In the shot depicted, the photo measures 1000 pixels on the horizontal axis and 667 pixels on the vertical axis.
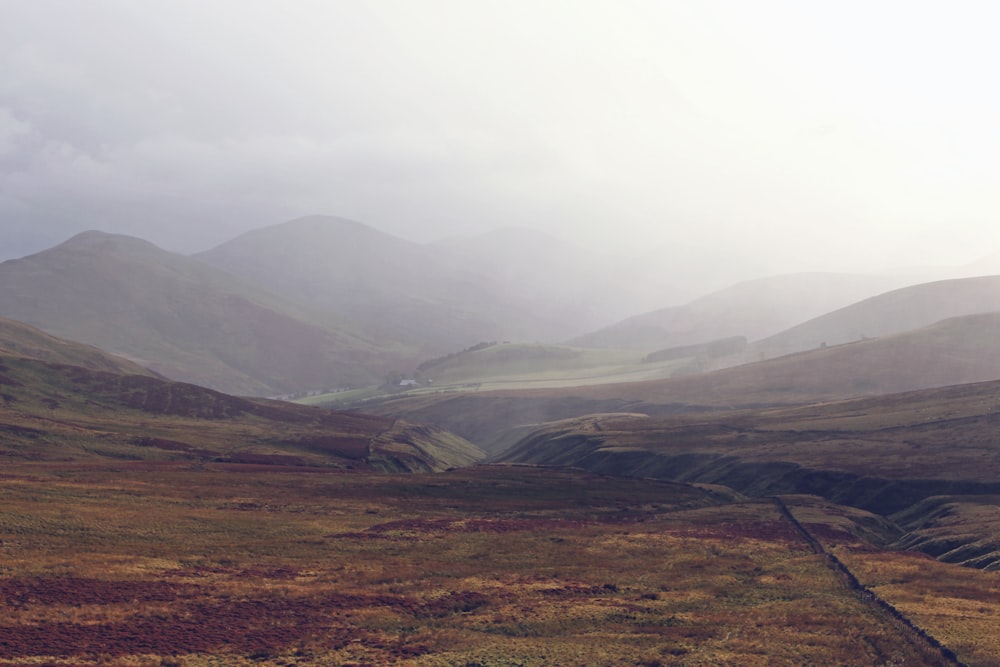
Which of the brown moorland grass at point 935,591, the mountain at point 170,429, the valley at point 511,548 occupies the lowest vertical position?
the brown moorland grass at point 935,591

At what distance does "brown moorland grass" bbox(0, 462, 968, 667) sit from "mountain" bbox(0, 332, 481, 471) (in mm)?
24102

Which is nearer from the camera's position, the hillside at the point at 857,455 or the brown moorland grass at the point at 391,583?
the brown moorland grass at the point at 391,583

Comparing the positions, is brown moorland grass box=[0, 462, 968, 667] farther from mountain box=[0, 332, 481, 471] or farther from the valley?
mountain box=[0, 332, 481, 471]

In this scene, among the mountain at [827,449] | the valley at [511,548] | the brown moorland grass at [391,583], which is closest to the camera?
the brown moorland grass at [391,583]

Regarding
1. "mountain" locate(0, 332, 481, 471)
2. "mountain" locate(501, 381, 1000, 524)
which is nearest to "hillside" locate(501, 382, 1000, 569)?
"mountain" locate(501, 381, 1000, 524)

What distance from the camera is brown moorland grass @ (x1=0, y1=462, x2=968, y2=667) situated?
44031 mm

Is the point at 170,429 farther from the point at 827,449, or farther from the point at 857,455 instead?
the point at 857,455

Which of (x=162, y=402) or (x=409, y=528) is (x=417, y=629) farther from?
(x=162, y=402)

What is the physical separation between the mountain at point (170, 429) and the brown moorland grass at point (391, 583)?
79.1 ft

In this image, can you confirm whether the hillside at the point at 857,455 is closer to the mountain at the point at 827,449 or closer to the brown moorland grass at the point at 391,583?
the mountain at the point at 827,449

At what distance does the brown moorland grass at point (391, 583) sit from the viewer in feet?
144

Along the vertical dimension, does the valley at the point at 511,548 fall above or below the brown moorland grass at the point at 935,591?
above

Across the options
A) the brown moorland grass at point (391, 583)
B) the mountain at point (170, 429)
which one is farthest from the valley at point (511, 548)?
the mountain at point (170, 429)

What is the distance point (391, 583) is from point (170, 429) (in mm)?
101311
